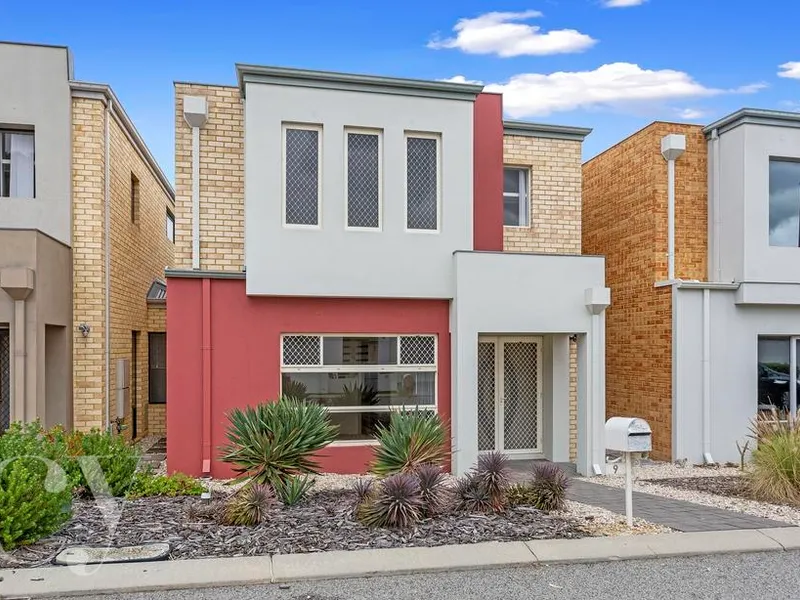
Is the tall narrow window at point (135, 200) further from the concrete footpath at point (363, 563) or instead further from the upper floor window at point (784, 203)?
the upper floor window at point (784, 203)

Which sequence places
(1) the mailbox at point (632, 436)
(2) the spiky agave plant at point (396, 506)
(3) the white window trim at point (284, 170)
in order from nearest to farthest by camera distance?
(2) the spiky agave plant at point (396, 506), (1) the mailbox at point (632, 436), (3) the white window trim at point (284, 170)

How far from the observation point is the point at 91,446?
7184mm

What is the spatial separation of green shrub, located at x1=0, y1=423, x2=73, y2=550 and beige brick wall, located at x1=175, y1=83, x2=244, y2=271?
3.75 metres

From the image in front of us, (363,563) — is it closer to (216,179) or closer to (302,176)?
(302,176)

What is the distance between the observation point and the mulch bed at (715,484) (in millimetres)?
8281

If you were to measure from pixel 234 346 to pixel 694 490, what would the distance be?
6894 millimetres

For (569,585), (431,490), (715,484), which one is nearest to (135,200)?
(431,490)

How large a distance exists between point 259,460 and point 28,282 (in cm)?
440

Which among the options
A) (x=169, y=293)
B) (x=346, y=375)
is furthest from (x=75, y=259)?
(x=346, y=375)

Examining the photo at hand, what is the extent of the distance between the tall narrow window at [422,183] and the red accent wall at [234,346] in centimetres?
129

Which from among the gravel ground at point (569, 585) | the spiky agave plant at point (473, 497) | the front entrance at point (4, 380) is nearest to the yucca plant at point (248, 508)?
the gravel ground at point (569, 585)

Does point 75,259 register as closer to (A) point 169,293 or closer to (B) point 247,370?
(A) point 169,293

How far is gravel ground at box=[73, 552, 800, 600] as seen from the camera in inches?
189

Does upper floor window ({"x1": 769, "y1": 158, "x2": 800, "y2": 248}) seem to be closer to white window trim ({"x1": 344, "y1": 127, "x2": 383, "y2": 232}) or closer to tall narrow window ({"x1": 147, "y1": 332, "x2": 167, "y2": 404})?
white window trim ({"x1": 344, "y1": 127, "x2": 383, "y2": 232})
